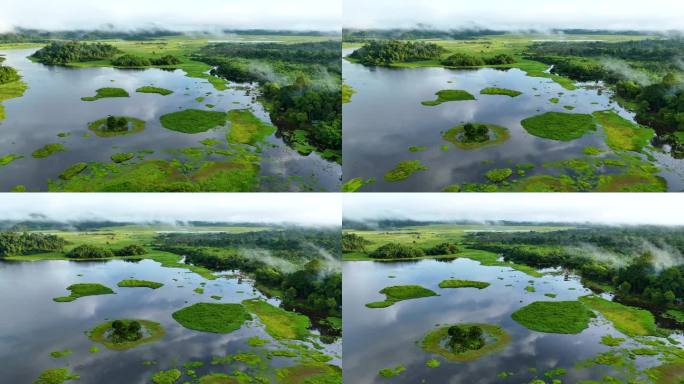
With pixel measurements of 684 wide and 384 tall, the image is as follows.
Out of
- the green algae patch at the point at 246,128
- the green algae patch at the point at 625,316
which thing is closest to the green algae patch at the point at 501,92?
the green algae patch at the point at 625,316

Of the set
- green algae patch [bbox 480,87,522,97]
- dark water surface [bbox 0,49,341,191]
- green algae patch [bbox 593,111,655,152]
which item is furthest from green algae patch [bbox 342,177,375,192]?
green algae patch [bbox 593,111,655,152]

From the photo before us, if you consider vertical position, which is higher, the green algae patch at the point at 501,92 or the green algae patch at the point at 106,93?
the green algae patch at the point at 501,92

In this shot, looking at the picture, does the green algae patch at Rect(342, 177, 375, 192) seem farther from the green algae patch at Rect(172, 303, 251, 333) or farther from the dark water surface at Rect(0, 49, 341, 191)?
the green algae patch at Rect(172, 303, 251, 333)

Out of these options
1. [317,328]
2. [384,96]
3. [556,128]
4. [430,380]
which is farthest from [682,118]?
[317,328]

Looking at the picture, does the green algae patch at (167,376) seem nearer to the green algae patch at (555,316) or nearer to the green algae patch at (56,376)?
the green algae patch at (56,376)

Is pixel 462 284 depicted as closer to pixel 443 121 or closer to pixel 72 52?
pixel 443 121

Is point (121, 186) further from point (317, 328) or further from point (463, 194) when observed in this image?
point (463, 194)
